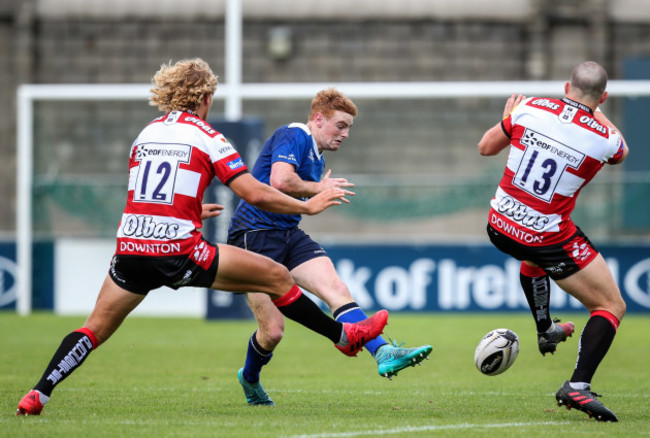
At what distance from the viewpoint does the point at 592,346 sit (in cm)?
649

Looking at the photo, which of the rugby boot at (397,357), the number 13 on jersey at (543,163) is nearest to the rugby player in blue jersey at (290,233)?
the rugby boot at (397,357)

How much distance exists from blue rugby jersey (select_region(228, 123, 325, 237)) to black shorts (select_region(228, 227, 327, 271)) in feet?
0.18

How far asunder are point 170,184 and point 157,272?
1.71 ft

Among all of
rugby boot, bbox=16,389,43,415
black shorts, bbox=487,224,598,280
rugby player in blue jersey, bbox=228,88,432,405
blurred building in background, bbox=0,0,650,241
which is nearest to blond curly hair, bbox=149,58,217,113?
rugby player in blue jersey, bbox=228,88,432,405

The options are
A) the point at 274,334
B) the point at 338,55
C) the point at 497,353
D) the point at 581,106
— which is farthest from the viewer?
the point at 338,55

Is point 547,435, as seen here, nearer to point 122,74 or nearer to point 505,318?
point 505,318

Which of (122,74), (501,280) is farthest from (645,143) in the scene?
(122,74)

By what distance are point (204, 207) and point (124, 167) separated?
14326 millimetres

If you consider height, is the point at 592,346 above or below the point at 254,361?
above

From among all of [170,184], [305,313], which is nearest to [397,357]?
[305,313]

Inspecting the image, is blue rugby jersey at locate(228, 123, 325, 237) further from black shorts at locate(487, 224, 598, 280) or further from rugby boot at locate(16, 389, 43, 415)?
rugby boot at locate(16, 389, 43, 415)

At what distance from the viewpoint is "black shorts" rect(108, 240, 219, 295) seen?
6.11m

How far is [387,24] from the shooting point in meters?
22.1

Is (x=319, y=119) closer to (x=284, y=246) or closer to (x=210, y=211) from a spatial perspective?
(x=284, y=246)
